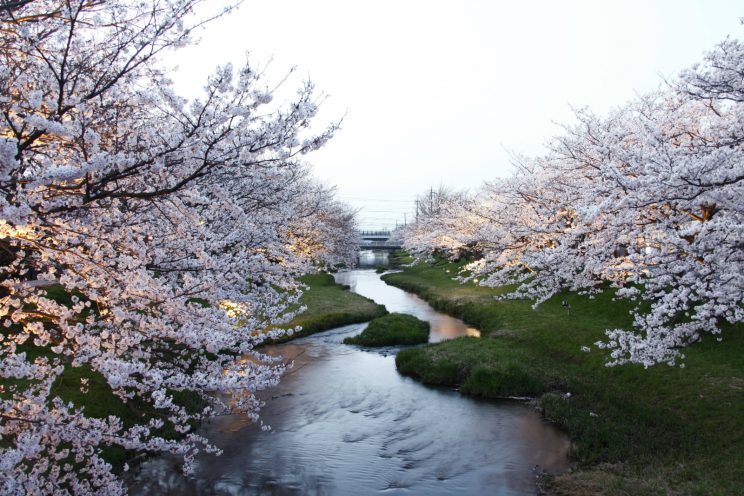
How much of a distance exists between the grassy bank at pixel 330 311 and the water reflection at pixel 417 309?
8.02ft

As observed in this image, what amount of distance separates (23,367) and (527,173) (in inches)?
972

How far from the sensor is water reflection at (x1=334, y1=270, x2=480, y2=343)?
26.1m

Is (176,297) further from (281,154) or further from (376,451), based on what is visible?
(376,451)

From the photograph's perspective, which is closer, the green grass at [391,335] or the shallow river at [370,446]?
the shallow river at [370,446]

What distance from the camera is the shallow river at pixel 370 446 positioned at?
11.2 meters

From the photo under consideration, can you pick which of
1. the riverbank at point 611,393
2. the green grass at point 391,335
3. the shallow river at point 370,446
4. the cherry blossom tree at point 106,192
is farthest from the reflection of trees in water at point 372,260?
the cherry blossom tree at point 106,192

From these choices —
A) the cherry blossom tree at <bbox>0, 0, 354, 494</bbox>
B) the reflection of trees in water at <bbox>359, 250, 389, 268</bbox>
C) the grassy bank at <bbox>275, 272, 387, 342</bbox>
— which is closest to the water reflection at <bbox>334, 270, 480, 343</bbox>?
the grassy bank at <bbox>275, 272, 387, 342</bbox>

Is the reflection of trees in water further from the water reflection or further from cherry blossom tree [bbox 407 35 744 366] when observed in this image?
cherry blossom tree [bbox 407 35 744 366]

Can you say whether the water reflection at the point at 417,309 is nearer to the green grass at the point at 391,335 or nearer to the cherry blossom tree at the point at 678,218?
the green grass at the point at 391,335

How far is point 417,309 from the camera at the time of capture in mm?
34656

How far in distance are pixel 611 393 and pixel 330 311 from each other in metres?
17.9

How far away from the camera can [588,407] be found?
1434cm

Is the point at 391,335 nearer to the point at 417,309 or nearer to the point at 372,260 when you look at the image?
the point at 417,309

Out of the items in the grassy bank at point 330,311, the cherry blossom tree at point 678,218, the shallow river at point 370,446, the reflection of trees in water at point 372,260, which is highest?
the reflection of trees in water at point 372,260
